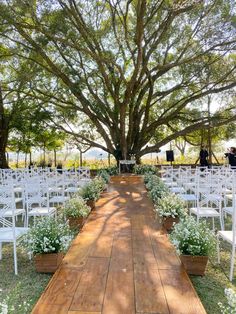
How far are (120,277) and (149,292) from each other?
0.37 meters

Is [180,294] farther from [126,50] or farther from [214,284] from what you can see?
[126,50]

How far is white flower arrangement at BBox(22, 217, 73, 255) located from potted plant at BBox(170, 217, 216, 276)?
3.94 ft

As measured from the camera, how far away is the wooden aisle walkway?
2391 millimetres

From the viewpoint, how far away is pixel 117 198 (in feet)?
24.5

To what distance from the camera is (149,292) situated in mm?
2609

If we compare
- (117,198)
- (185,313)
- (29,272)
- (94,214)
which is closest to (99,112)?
(117,198)

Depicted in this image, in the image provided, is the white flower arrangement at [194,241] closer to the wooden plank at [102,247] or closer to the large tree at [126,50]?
the wooden plank at [102,247]

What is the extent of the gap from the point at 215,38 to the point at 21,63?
28.2 feet

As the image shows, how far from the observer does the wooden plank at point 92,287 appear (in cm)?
239

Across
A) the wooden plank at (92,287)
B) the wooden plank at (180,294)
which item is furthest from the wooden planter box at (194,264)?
the wooden plank at (92,287)

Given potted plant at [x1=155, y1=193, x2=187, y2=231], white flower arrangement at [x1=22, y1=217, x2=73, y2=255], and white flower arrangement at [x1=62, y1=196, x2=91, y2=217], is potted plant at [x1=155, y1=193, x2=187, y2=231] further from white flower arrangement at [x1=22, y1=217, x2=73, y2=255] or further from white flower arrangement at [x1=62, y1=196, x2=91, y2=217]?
white flower arrangement at [x1=22, y1=217, x2=73, y2=255]

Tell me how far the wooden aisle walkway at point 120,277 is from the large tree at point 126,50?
6307 mm

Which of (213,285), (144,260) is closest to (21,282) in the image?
(144,260)

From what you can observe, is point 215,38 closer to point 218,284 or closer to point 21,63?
point 21,63
